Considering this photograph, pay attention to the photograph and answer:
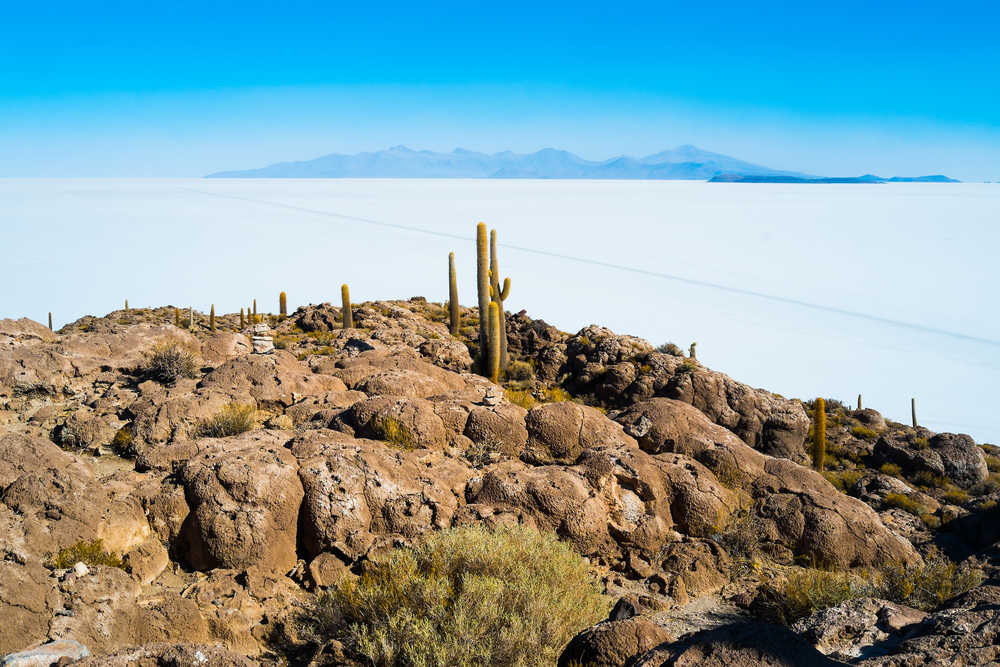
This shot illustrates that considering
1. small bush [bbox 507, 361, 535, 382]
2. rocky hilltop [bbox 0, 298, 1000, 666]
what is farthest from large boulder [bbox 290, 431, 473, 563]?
small bush [bbox 507, 361, 535, 382]

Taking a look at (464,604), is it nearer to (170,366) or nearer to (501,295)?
(170,366)

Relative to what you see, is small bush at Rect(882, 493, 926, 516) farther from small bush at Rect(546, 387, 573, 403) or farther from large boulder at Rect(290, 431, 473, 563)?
large boulder at Rect(290, 431, 473, 563)

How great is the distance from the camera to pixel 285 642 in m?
6.67

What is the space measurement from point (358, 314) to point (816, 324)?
42206 mm

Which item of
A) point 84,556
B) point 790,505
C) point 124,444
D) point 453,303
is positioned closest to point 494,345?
point 453,303

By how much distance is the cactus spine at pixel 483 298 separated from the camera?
2142 centimetres

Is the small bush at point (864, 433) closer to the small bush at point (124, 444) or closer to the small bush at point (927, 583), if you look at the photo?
the small bush at point (927, 583)

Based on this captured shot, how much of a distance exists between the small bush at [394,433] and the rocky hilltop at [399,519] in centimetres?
3

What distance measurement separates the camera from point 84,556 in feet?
22.8

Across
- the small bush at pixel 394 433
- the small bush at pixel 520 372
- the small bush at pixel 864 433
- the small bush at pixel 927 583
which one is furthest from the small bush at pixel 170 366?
the small bush at pixel 864 433

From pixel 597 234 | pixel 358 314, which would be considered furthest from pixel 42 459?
pixel 597 234

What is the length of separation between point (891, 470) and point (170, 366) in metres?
16.5

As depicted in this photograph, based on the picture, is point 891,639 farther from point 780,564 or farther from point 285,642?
point 285,642

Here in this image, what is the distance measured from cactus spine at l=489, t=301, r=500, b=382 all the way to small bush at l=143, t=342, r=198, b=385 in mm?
8454
